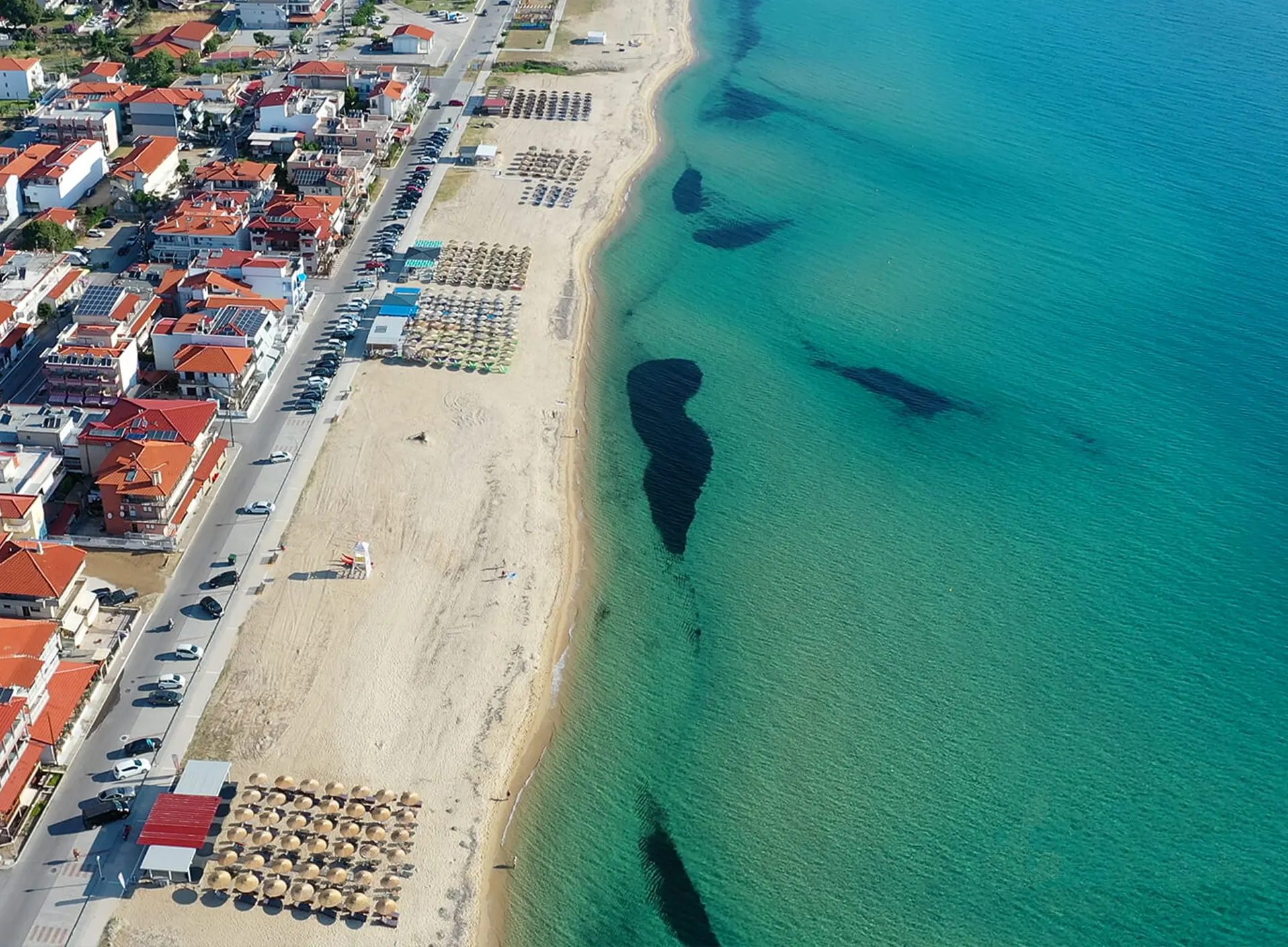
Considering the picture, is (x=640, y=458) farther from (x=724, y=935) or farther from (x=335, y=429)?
(x=724, y=935)

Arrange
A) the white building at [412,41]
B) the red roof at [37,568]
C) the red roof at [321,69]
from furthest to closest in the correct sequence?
the white building at [412,41] < the red roof at [321,69] < the red roof at [37,568]

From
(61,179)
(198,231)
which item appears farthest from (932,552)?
(61,179)

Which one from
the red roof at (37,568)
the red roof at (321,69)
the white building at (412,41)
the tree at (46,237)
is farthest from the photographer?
the white building at (412,41)

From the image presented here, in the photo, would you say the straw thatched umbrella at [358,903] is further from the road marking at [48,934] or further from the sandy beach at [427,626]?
the road marking at [48,934]

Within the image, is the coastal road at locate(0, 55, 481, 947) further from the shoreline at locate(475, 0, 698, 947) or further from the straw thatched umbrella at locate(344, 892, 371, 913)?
the shoreline at locate(475, 0, 698, 947)

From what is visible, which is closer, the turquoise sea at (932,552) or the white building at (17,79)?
the turquoise sea at (932,552)

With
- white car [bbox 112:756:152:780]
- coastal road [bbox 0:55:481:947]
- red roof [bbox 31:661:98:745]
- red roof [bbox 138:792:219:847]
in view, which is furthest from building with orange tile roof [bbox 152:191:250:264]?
red roof [bbox 138:792:219:847]

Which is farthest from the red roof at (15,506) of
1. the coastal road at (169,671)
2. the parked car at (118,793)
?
the parked car at (118,793)
